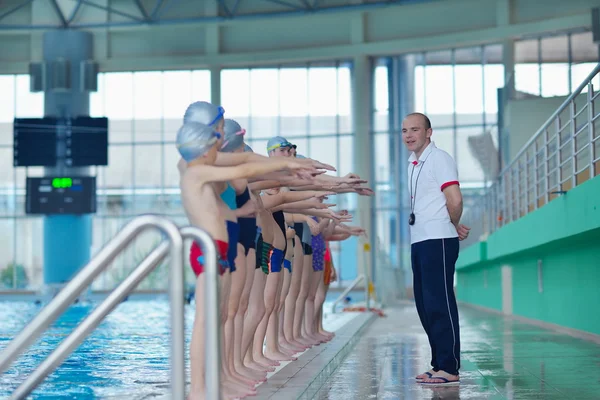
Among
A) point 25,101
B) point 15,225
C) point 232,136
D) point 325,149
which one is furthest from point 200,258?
point 15,225

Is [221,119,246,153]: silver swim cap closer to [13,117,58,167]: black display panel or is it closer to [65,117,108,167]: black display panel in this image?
[65,117,108,167]: black display panel

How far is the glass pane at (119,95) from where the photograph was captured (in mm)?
30984

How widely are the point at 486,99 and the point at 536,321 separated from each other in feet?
55.5

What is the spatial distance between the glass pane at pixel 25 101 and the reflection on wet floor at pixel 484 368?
78.8 ft

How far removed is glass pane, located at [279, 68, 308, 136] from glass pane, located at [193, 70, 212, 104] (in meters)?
2.52

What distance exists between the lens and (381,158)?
30000 millimetres

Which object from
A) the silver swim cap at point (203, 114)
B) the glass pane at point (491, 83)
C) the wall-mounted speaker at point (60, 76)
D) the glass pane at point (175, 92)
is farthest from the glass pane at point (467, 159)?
the silver swim cap at point (203, 114)

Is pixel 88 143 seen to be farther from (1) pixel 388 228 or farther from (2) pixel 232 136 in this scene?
(2) pixel 232 136

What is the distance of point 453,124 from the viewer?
29344mm

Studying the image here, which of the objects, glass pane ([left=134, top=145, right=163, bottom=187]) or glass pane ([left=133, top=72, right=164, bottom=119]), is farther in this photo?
glass pane ([left=134, top=145, right=163, bottom=187])

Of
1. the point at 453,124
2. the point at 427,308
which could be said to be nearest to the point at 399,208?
the point at 453,124

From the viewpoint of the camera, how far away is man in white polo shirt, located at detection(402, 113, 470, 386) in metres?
5.48

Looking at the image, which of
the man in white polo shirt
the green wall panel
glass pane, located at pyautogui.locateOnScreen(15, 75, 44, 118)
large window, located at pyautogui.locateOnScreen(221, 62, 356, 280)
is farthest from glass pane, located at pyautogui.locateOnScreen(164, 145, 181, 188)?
the man in white polo shirt

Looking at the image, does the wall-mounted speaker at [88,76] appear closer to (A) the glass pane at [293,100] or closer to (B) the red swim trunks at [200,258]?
(A) the glass pane at [293,100]
